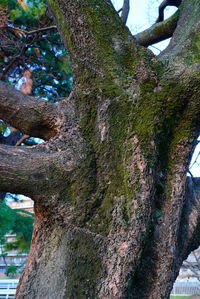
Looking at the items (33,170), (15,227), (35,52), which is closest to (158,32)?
(33,170)

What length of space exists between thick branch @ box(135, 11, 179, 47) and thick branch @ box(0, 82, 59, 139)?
144 centimetres

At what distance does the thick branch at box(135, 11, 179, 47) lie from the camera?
279cm

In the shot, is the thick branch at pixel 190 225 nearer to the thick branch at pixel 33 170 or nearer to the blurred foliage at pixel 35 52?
the thick branch at pixel 33 170

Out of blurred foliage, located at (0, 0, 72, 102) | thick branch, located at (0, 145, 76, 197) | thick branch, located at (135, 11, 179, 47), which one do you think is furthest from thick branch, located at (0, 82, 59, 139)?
blurred foliage, located at (0, 0, 72, 102)

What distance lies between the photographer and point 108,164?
5.64ft

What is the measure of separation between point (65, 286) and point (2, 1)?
3701mm

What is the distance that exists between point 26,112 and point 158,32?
1.63m

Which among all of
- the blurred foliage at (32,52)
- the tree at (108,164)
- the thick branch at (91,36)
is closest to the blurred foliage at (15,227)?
the blurred foliage at (32,52)

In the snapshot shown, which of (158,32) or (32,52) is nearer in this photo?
(158,32)

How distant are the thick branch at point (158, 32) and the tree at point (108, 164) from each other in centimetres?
81

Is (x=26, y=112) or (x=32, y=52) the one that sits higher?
(x=32, y=52)

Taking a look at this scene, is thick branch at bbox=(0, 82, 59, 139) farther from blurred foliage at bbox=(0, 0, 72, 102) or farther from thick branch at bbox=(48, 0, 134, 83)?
blurred foliage at bbox=(0, 0, 72, 102)

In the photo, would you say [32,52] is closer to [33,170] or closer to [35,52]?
[35,52]

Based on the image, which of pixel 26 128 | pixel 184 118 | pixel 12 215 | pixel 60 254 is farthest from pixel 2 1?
pixel 60 254
